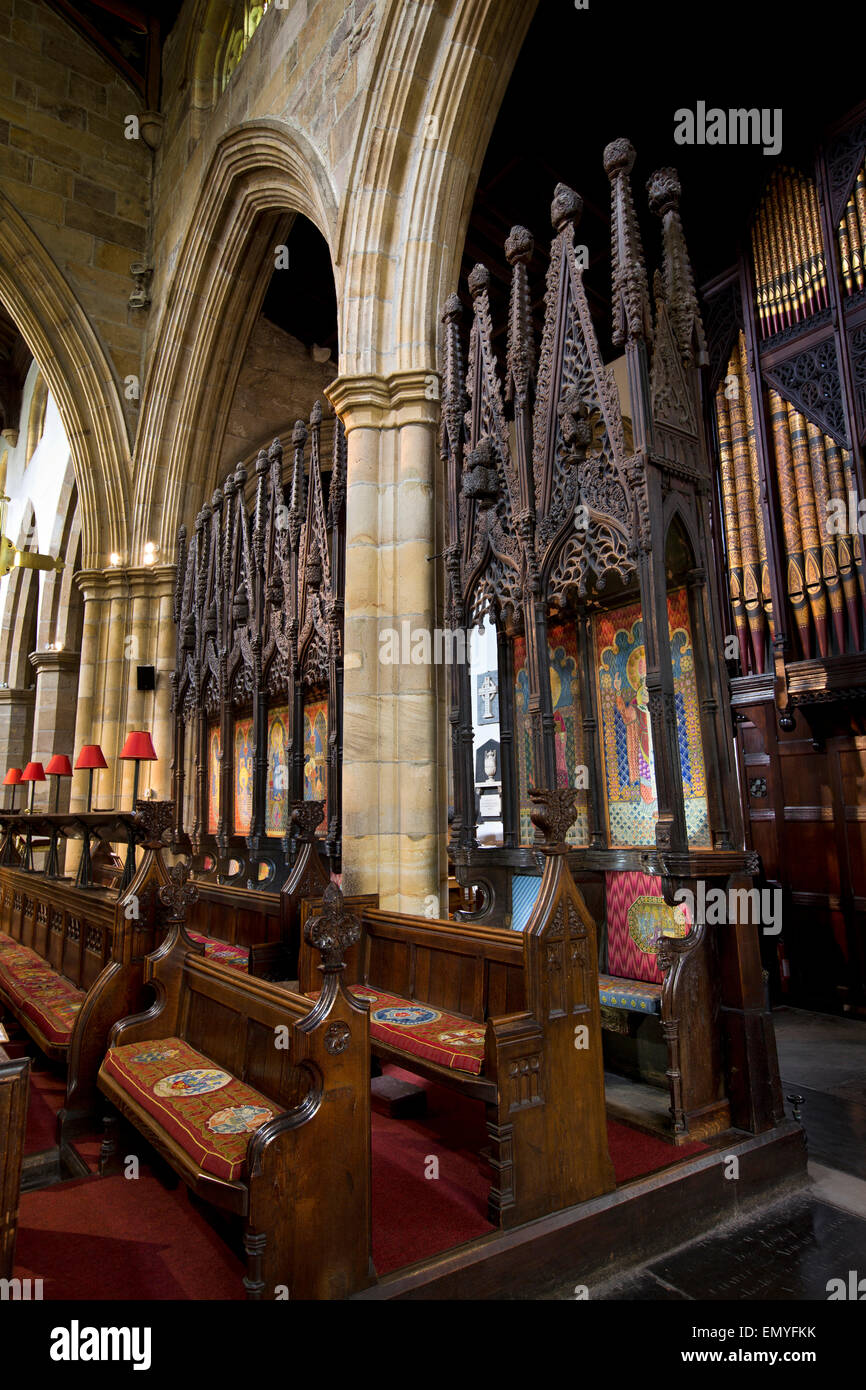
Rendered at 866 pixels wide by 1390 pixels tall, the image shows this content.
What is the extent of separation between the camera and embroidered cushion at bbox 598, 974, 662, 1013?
2.99 meters

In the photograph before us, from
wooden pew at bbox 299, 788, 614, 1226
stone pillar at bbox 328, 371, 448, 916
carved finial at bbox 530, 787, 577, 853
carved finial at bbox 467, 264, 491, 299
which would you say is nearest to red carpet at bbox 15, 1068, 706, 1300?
wooden pew at bbox 299, 788, 614, 1226

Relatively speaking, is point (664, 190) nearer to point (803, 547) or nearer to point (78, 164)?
point (803, 547)

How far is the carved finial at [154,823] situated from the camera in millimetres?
3332

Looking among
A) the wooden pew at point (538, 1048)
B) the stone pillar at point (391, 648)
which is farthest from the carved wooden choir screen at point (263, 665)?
the wooden pew at point (538, 1048)

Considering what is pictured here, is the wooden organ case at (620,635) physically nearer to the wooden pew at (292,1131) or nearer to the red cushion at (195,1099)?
the wooden pew at (292,1131)

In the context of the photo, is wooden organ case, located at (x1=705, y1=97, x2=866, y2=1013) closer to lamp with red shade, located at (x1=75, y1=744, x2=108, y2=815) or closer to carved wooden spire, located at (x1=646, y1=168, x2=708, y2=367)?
carved wooden spire, located at (x1=646, y1=168, x2=708, y2=367)

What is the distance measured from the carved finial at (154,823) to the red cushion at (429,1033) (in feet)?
3.66

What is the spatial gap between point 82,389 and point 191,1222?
956cm

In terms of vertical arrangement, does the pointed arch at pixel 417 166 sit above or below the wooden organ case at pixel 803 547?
above

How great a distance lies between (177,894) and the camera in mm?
3098

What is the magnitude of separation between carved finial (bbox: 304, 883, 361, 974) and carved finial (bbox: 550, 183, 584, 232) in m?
3.39

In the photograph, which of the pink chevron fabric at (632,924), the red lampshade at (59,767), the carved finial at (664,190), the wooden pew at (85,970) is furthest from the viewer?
the red lampshade at (59,767)

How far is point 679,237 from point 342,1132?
3.72 metres
